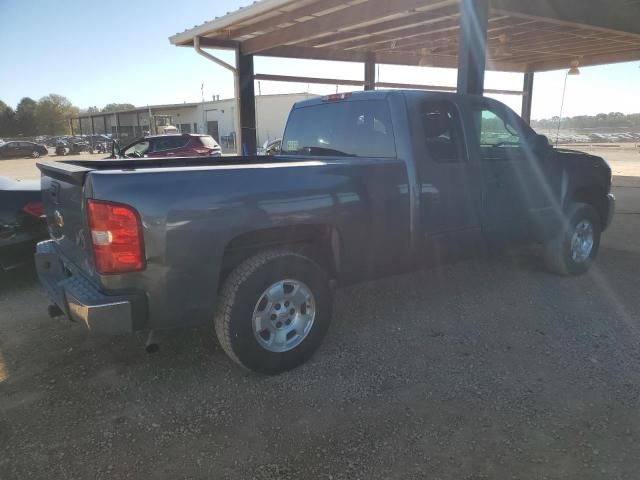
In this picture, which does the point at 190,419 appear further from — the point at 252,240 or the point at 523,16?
the point at 523,16

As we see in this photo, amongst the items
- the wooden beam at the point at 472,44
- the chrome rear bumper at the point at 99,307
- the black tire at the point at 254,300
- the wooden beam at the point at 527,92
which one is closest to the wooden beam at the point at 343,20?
the wooden beam at the point at 472,44

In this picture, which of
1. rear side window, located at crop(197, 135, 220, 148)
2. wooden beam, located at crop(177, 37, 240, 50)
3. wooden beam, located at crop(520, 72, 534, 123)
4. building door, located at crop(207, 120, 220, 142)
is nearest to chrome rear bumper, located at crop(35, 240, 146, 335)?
wooden beam, located at crop(177, 37, 240, 50)

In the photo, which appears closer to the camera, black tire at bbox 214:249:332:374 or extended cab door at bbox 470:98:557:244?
black tire at bbox 214:249:332:374

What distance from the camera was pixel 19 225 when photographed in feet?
16.0

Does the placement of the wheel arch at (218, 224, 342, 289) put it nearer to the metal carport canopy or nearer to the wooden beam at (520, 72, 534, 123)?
the metal carport canopy

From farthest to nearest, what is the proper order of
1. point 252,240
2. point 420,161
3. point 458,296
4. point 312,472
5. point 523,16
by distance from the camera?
point 523,16 < point 458,296 < point 420,161 < point 252,240 < point 312,472

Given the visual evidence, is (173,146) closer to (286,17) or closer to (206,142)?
(206,142)

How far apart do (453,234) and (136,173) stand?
8.47 feet

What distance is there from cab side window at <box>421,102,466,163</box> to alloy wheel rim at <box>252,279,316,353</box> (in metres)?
1.57

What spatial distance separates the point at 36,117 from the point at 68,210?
78275 mm

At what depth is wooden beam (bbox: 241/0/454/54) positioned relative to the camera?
22.5 feet

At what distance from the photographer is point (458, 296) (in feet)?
16.0

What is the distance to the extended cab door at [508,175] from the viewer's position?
4402 mm

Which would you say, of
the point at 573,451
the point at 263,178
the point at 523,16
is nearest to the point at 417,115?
the point at 263,178
